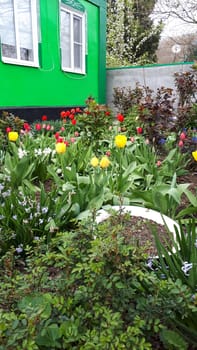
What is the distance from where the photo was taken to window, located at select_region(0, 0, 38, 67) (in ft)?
19.5

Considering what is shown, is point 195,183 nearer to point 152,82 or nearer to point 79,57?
point 79,57

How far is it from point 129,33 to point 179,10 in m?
2.52

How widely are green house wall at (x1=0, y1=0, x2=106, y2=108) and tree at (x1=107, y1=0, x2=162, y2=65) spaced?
4.12 m

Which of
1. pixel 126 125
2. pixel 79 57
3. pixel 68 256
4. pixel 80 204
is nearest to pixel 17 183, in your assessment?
pixel 80 204

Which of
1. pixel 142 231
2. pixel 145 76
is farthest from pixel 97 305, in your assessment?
pixel 145 76

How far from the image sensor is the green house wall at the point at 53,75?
20.6ft

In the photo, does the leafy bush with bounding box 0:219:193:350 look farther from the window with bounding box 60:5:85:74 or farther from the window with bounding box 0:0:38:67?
the window with bounding box 60:5:85:74

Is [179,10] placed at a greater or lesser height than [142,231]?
greater

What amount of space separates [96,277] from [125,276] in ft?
0.39

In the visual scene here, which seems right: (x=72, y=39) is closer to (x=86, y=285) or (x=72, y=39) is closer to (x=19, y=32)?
(x=19, y=32)

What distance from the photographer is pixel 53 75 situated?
288 inches

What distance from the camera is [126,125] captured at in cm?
512

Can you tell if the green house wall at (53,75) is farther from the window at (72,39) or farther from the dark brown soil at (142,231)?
the dark brown soil at (142,231)

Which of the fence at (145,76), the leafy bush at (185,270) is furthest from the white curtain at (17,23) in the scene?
the leafy bush at (185,270)
